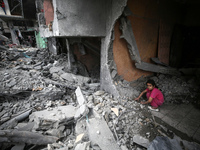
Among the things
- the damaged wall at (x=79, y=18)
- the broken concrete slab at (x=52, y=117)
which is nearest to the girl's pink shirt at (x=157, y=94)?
the damaged wall at (x=79, y=18)

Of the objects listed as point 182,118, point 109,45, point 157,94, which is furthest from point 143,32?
point 182,118

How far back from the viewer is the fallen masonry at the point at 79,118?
5.96 feet

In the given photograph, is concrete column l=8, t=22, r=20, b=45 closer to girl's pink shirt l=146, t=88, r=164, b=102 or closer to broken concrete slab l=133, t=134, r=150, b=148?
girl's pink shirt l=146, t=88, r=164, b=102

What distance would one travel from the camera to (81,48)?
16.1 feet

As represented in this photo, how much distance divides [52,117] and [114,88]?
1.74 m

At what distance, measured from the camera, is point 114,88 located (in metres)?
2.79

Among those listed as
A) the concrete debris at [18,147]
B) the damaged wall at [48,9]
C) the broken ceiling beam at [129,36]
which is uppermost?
the damaged wall at [48,9]

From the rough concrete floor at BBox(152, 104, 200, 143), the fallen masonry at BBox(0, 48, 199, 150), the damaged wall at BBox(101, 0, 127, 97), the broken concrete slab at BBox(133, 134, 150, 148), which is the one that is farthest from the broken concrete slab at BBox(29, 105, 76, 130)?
the rough concrete floor at BBox(152, 104, 200, 143)

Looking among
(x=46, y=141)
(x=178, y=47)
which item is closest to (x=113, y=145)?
(x=46, y=141)

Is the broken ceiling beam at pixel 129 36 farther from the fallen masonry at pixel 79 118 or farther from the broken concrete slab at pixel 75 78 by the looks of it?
the broken concrete slab at pixel 75 78

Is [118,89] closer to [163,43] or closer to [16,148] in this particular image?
[16,148]

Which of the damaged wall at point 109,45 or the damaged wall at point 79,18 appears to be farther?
the damaged wall at point 109,45

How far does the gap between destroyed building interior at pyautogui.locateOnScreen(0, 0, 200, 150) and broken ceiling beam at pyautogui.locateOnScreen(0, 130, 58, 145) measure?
0.01 m

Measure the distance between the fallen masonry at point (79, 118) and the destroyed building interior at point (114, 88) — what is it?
19mm
